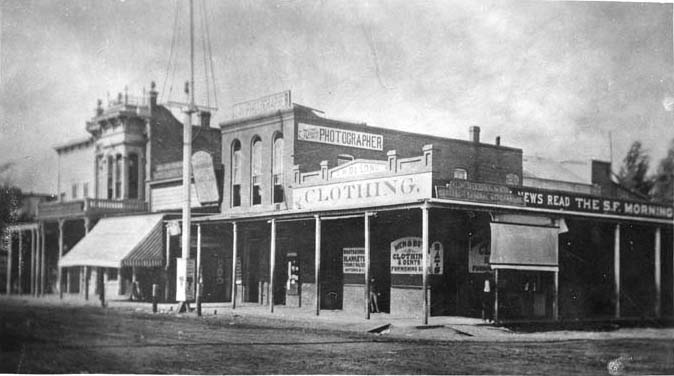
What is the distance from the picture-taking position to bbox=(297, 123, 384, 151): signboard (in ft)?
96.6

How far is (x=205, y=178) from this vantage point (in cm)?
3153

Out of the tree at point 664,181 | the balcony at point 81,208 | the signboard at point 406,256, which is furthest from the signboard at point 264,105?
the tree at point 664,181

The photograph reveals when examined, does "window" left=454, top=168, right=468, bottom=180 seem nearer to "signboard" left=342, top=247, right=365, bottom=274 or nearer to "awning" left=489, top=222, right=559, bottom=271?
"signboard" left=342, top=247, right=365, bottom=274

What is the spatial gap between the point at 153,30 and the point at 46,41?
2.33m

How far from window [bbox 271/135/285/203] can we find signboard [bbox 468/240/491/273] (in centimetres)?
809

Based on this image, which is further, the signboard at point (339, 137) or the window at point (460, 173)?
the window at point (460, 173)

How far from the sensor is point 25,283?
3166 cm

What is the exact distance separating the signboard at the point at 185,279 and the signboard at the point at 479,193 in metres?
8.29

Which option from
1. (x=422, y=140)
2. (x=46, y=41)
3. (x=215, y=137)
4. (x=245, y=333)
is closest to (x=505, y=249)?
(x=245, y=333)

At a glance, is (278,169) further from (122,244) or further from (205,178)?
(122,244)

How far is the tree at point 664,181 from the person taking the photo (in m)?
22.0

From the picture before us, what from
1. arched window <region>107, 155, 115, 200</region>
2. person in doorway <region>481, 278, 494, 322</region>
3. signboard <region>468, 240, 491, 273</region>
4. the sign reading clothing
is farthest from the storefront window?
person in doorway <region>481, 278, 494, 322</region>

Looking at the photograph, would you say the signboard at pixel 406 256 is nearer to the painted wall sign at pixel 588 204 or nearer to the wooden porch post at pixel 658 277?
the painted wall sign at pixel 588 204

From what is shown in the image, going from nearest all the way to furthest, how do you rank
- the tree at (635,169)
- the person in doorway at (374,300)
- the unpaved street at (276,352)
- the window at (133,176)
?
the unpaved street at (276,352)
the tree at (635,169)
the person in doorway at (374,300)
the window at (133,176)
